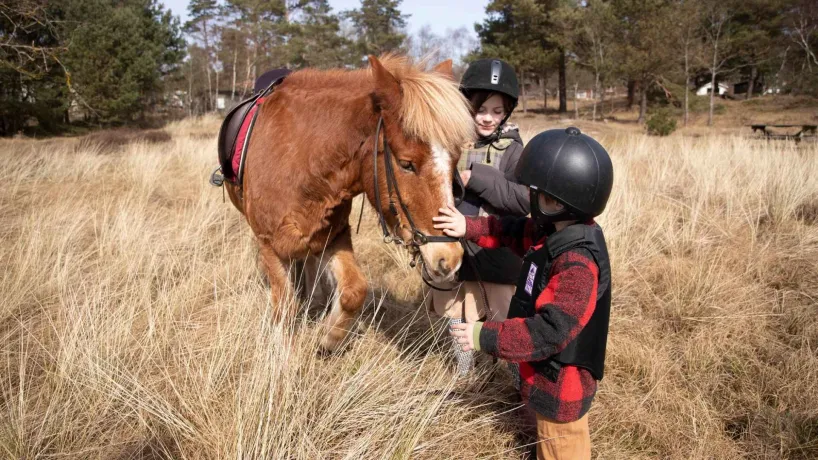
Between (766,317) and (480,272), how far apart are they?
2.51 meters

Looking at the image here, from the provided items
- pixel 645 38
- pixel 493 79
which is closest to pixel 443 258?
pixel 493 79

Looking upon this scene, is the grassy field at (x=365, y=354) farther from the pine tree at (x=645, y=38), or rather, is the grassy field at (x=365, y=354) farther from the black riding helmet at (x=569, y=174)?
the pine tree at (x=645, y=38)

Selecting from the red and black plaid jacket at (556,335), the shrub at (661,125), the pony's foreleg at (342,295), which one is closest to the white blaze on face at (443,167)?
the red and black plaid jacket at (556,335)

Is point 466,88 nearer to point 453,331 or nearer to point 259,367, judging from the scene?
point 453,331

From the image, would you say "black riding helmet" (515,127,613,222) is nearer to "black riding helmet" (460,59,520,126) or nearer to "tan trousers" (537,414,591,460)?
"black riding helmet" (460,59,520,126)

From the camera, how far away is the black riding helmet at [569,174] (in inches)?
71.8

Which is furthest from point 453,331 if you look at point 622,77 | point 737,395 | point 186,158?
point 622,77

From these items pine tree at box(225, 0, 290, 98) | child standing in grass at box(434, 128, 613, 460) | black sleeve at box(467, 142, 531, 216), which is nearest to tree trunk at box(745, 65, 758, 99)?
pine tree at box(225, 0, 290, 98)

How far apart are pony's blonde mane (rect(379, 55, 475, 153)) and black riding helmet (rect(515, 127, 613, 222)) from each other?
381mm

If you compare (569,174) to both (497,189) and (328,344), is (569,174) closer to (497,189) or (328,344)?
(497,189)

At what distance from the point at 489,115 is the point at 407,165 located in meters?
0.77

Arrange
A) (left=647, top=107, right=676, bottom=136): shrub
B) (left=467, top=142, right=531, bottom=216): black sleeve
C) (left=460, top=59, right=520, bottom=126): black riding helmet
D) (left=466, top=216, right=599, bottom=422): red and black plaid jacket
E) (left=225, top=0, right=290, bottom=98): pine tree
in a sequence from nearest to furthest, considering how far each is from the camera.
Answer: (left=466, top=216, right=599, bottom=422): red and black plaid jacket → (left=467, top=142, right=531, bottom=216): black sleeve → (left=460, top=59, right=520, bottom=126): black riding helmet → (left=647, top=107, right=676, bottom=136): shrub → (left=225, top=0, right=290, bottom=98): pine tree

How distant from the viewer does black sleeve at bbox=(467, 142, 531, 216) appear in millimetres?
2502

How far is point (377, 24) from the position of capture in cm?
3450
